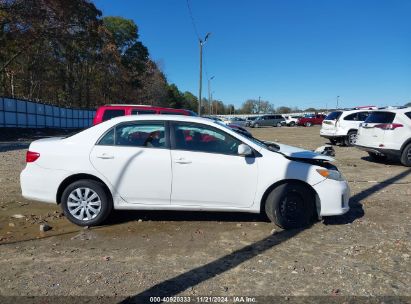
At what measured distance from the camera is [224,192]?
5.52 meters

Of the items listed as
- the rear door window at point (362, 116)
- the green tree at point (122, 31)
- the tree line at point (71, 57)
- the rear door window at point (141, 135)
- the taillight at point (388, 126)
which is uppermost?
the green tree at point (122, 31)

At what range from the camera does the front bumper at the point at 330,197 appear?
555 cm

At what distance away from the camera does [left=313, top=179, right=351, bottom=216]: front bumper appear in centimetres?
555

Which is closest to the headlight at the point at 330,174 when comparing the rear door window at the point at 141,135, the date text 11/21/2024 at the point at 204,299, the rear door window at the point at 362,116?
the rear door window at the point at 141,135

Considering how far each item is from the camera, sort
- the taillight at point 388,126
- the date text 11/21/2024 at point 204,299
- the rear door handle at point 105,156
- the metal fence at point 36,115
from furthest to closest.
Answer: the metal fence at point 36,115 → the taillight at point 388,126 → the rear door handle at point 105,156 → the date text 11/21/2024 at point 204,299

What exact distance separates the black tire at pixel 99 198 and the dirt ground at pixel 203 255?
0.15 metres

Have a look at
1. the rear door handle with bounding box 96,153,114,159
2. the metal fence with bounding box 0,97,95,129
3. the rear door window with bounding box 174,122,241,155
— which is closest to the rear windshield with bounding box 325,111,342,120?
the rear door window with bounding box 174,122,241,155

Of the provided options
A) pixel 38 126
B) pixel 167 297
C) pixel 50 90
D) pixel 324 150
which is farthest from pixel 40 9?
pixel 167 297

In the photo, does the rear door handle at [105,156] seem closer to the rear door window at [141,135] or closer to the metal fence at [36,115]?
the rear door window at [141,135]

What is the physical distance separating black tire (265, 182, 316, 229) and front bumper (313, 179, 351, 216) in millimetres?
119

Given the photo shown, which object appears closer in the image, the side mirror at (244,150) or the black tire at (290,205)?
the side mirror at (244,150)

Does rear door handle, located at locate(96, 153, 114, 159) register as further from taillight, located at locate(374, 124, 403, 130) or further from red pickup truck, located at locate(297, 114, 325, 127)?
red pickup truck, located at locate(297, 114, 325, 127)

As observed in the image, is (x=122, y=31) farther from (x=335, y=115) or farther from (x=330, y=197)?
(x=330, y=197)

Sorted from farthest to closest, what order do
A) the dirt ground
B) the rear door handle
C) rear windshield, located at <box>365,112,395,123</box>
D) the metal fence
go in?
the metal fence → rear windshield, located at <box>365,112,395,123</box> → the rear door handle → the dirt ground
